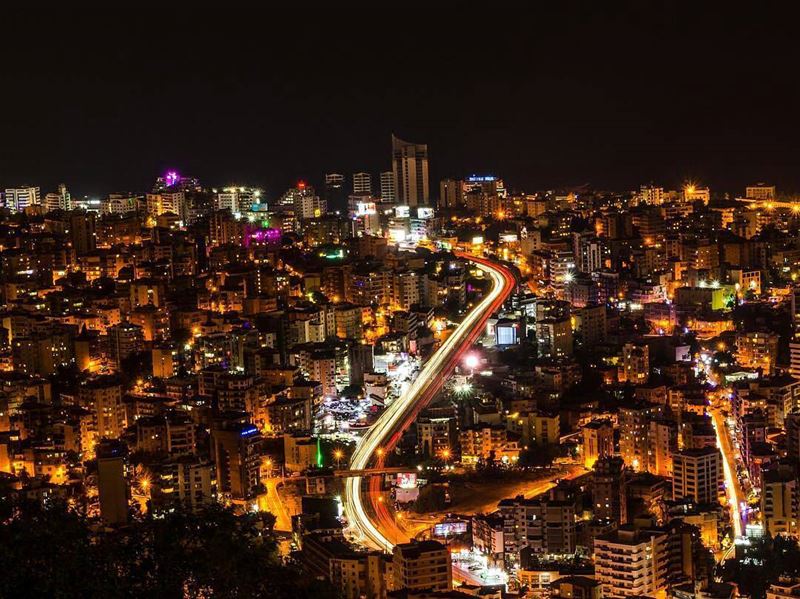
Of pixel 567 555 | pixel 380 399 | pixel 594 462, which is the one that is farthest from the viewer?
pixel 380 399

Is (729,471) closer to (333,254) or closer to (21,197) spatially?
(333,254)

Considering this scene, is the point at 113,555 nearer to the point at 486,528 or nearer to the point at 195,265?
the point at 486,528

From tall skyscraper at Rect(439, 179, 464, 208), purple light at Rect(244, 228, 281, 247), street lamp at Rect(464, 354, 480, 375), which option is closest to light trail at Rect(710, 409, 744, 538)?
street lamp at Rect(464, 354, 480, 375)

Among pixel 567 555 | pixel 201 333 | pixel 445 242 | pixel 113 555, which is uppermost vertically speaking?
pixel 445 242

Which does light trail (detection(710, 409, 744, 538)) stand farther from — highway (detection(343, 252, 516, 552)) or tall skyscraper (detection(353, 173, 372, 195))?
tall skyscraper (detection(353, 173, 372, 195))

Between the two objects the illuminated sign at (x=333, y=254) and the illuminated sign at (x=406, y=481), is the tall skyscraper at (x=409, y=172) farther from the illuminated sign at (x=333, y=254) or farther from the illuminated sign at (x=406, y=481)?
the illuminated sign at (x=406, y=481)

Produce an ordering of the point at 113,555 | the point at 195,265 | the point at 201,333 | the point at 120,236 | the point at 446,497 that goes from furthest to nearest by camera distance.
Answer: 1. the point at 120,236
2. the point at 195,265
3. the point at 201,333
4. the point at 446,497
5. the point at 113,555

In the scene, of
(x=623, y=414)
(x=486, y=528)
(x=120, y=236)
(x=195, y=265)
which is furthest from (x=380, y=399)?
(x=120, y=236)
